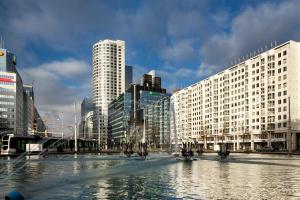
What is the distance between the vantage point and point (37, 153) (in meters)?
138

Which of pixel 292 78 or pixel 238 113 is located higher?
pixel 292 78

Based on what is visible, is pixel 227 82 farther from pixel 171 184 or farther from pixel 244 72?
pixel 171 184

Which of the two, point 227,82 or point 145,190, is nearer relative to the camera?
point 145,190

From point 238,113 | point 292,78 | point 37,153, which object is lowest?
point 37,153

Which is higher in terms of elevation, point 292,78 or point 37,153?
point 292,78

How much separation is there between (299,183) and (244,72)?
156 m

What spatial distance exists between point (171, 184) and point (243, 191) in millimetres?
7254

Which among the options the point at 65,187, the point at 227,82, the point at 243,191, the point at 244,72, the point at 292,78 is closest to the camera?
the point at 243,191

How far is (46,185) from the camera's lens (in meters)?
31.3

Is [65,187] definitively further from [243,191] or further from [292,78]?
[292,78]

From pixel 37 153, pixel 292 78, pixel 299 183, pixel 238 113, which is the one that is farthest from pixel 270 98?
pixel 299 183

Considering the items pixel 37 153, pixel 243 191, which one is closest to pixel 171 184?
→ pixel 243 191

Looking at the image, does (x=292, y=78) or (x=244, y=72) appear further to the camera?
(x=244, y=72)

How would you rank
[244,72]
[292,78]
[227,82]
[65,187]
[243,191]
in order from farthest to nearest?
[227,82] < [244,72] < [292,78] < [65,187] < [243,191]
